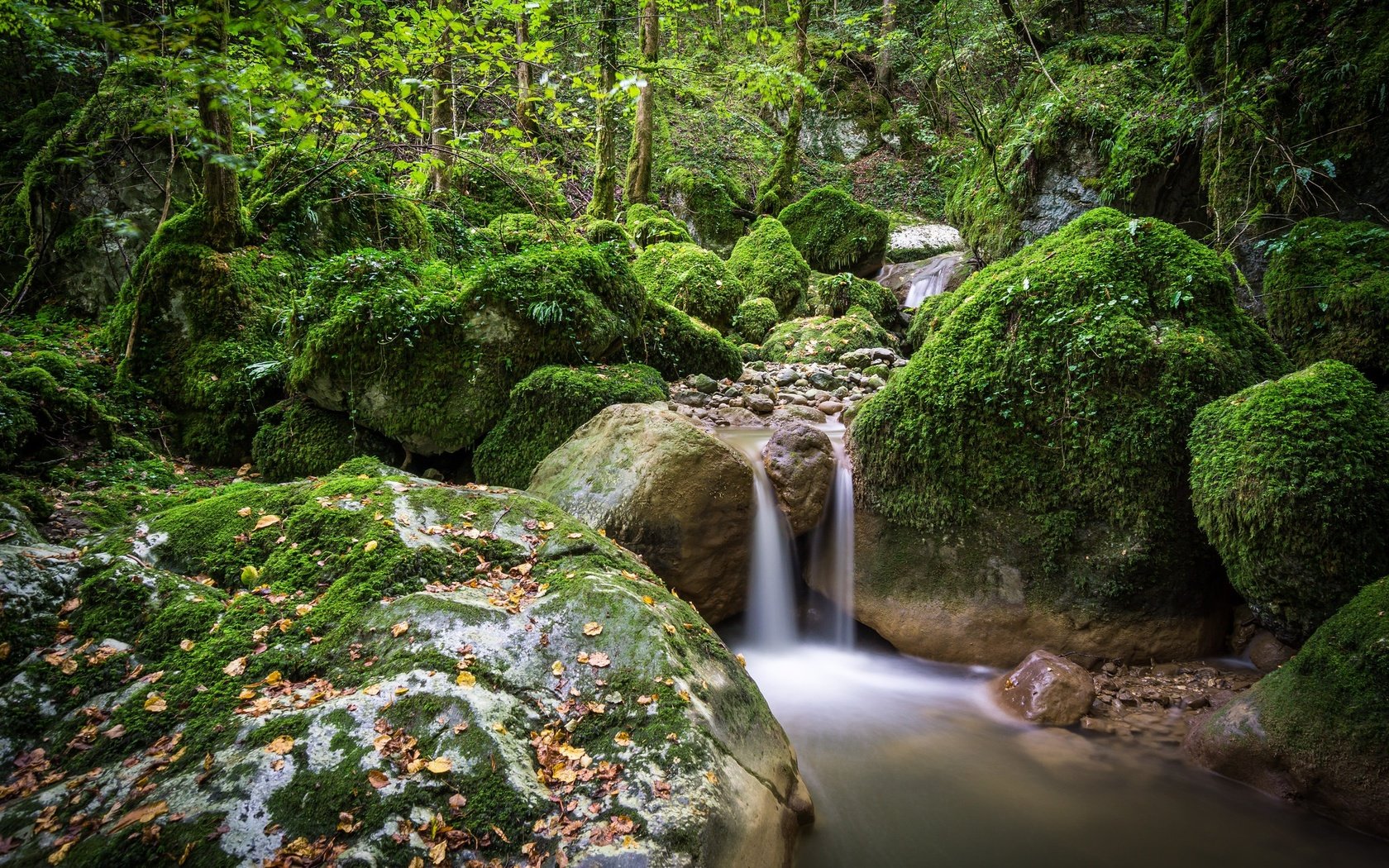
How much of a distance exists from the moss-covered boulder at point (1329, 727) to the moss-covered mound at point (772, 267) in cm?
929

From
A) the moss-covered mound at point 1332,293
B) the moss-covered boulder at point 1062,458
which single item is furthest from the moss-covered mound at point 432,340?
the moss-covered mound at point 1332,293

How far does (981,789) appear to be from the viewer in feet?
12.6

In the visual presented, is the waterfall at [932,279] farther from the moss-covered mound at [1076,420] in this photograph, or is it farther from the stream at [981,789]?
the stream at [981,789]

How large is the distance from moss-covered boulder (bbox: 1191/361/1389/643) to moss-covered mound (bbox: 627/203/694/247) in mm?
9973

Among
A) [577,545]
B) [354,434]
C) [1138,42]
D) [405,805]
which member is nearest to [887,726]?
[577,545]

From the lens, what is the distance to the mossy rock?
19.7ft

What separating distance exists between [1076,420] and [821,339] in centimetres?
561

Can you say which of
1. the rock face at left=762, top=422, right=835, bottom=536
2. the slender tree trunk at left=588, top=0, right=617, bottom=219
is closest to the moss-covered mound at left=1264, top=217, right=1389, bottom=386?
the rock face at left=762, top=422, right=835, bottom=536

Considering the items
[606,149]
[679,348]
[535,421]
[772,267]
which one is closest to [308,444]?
[535,421]

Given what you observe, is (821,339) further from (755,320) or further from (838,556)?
(838,556)

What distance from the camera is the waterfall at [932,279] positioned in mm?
14086

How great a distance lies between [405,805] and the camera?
214 cm

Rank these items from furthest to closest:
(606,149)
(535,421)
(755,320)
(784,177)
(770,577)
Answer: (784,177) < (606,149) < (755,320) < (535,421) < (770,577)

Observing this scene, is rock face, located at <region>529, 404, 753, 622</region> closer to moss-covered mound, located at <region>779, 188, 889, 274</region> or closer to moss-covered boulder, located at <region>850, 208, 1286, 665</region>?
moss-covered boulder, located at <region>850, 208, 1286, 665</region>
